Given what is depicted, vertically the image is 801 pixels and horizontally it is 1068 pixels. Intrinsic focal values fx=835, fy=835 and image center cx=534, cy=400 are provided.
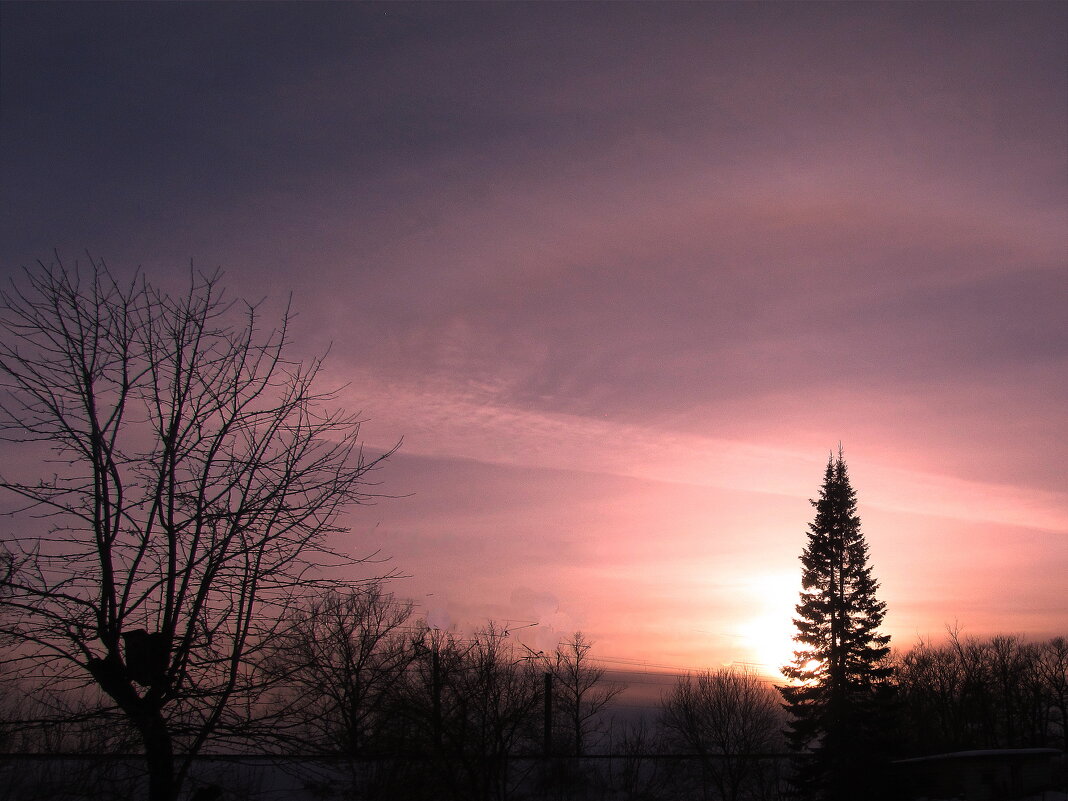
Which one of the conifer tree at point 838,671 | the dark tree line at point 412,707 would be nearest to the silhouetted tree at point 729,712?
the conifer tree at point 838,671

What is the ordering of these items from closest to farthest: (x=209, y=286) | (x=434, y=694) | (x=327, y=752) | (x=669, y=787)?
(x=327, y=752) < (x=209, y=286) < (x=434, y=694) < (x=669, y=787)

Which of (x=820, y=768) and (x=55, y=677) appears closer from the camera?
(x=55, y=677)

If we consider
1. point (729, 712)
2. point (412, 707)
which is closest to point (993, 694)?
point (729, 712)

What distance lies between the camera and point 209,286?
311 inches

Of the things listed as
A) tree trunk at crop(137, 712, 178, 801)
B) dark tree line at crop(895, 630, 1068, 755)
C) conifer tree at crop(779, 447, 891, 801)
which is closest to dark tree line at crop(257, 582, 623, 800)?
tree trunk at crop(137, 712, 178, 801)

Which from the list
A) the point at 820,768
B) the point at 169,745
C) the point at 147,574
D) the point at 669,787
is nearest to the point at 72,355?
the point at 147,574

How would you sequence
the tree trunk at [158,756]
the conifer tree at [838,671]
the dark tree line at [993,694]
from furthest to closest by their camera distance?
the dark tree line at [993,694] → the conifer tree at [838,671] → the tree trunk at [158,756]

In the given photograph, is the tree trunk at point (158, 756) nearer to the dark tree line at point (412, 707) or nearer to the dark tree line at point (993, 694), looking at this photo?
the dark tree line at point (412, 707)

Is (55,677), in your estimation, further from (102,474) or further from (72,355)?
(72,355)

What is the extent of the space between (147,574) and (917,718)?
2821 inches

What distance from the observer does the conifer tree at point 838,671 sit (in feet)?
145

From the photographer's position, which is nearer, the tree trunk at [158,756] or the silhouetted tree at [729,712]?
the tree trunk at [158,756]

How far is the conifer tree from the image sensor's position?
44344mm

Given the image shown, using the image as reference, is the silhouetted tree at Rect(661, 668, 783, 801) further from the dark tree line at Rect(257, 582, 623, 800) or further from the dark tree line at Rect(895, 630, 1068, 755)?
the dark tree line at Rect(257, 582, 623, 800)
